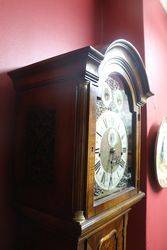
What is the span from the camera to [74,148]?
747 mm

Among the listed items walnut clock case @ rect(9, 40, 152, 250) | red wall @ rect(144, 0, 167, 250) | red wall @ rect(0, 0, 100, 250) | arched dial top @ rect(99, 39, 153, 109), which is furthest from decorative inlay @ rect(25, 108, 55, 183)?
red wall @ rect(144, 0, 167, 250)

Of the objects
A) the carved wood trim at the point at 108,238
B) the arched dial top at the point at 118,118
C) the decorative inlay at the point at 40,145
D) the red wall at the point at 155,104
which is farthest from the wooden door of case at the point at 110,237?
the red wall at the point at 155,104

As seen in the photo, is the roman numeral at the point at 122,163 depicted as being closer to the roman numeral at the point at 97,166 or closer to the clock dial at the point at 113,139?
the clock dial at the point at 113,139

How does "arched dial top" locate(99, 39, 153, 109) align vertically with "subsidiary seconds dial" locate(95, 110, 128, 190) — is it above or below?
above

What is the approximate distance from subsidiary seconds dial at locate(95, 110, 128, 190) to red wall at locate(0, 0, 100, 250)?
1.20ft

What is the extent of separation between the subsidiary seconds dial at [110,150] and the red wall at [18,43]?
37 centimetres

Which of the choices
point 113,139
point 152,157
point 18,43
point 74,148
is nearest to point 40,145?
point 74,148

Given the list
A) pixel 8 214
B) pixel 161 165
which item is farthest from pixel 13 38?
pixel 161 165

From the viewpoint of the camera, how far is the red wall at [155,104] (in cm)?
151

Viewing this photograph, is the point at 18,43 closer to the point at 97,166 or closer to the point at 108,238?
the point at 97,166

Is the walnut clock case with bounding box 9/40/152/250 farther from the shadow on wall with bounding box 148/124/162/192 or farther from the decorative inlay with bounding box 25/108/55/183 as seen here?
the shadow on wall with bounding box 148/124/162/192

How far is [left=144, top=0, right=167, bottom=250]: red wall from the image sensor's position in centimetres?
151

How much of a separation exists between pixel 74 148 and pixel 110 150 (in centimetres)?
23

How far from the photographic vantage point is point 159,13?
1.90m
